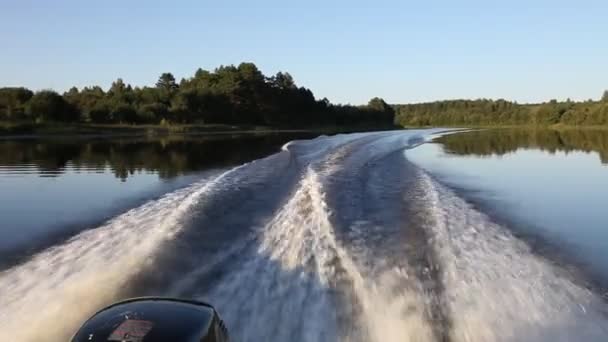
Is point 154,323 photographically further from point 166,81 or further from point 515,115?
point 515,115

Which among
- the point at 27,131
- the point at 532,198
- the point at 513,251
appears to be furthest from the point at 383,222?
the point at 27,131

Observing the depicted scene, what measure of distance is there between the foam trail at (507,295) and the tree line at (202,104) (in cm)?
6077

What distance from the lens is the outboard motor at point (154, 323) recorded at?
3.89 meters

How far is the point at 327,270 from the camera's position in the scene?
7.38m

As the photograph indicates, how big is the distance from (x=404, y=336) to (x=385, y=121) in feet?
398

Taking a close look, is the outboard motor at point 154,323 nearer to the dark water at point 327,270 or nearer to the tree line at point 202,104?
the dark water at point 327,270

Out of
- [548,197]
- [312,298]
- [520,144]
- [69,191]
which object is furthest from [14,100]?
[312,298]

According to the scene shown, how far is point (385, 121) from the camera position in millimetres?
124688

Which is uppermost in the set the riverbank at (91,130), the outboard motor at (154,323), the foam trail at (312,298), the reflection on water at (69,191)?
the outboard motor at (154,323)

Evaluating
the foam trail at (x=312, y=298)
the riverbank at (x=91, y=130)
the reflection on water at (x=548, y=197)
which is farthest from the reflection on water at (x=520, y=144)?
the riverbank at (x=91, y=130)

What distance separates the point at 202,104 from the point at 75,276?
76.6 m

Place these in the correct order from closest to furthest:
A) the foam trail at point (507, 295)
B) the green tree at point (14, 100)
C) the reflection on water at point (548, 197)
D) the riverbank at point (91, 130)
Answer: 1. the foam trail at point (507, 295)
2. the reflection on water at point (548, 197)
3. the riverbank at point (91, 130)
4. the green tree at point (14, 100)

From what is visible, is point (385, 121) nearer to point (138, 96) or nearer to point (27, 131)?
point (138, 96)

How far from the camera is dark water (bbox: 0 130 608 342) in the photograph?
18.6 feet
